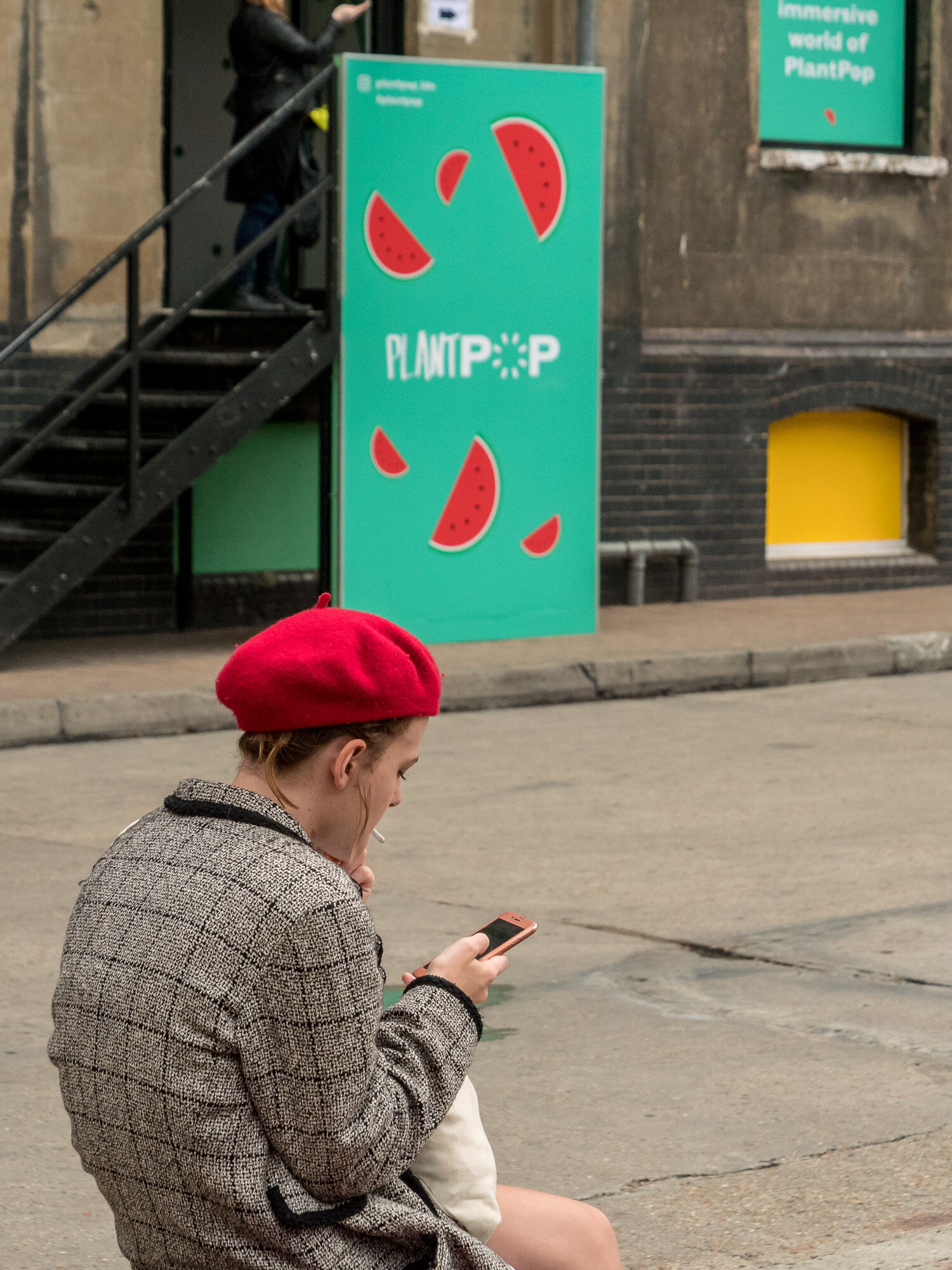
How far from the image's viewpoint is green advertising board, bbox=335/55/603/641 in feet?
37.8

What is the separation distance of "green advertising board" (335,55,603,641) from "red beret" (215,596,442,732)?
29.7ft

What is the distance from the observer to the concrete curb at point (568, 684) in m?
9.52

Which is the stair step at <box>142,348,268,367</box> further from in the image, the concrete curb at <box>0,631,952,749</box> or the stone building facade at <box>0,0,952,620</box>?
the concrete curb at <box>0,631,952,749</box>

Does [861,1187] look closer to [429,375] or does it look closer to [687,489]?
[429,375]

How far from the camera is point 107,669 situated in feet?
35.4

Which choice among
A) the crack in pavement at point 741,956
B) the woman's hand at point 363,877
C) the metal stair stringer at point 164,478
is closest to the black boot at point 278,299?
the metal stair stringer at point 164,478

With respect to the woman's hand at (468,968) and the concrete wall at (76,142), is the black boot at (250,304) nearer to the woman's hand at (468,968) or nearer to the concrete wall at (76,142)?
the concrete wall at (76,142)

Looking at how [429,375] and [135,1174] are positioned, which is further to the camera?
[429,375]

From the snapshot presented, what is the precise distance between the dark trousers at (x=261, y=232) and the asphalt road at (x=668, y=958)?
10.7 ft

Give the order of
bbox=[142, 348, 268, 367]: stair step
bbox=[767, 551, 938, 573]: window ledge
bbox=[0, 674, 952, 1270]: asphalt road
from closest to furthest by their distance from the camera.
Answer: bbox=[0, 674, 952, 1270]: asphalt road, bbox=[142, 348, 268, 367]: stair step, bbox=[767, 551, 938, 573]: window ledge

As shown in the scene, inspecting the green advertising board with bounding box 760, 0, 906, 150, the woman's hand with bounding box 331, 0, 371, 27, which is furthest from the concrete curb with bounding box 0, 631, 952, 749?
the green advertising board with bounding box 760, 0, 906, 150

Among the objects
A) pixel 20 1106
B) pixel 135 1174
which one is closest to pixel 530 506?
pixel 20 1106

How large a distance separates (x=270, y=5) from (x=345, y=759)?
999 centimetres

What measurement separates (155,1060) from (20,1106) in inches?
96.7
